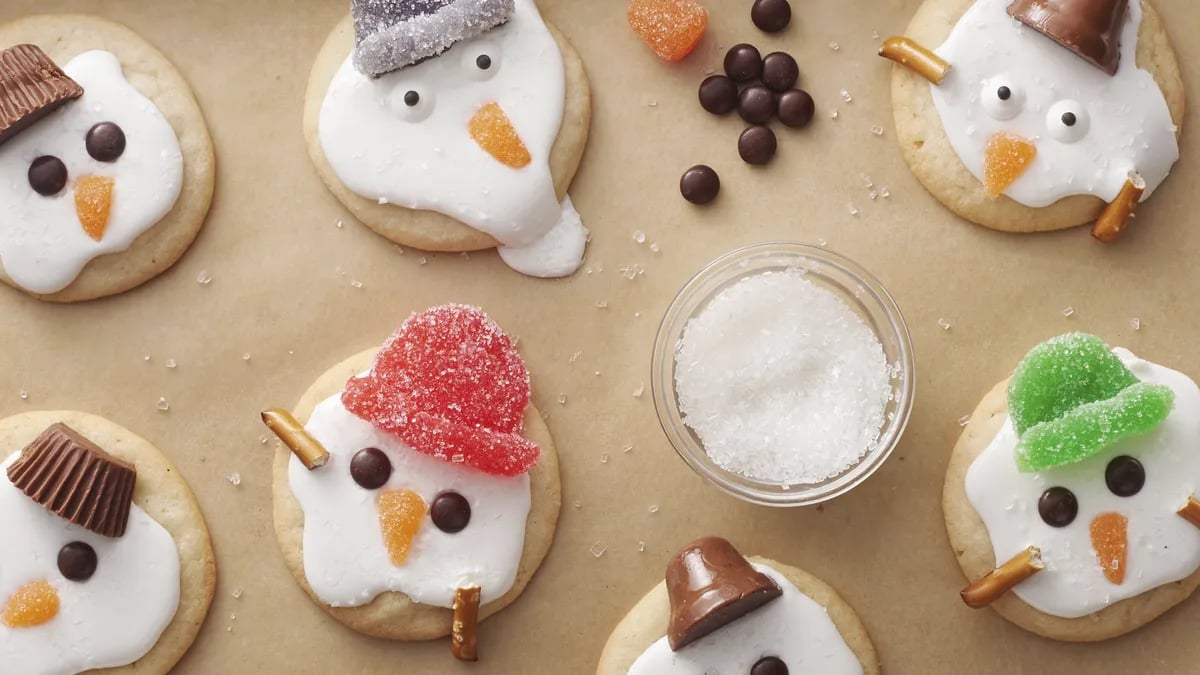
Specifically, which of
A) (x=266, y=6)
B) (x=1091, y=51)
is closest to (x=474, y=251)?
(x=266, y=6)

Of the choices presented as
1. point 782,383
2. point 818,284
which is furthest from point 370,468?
point 818,284

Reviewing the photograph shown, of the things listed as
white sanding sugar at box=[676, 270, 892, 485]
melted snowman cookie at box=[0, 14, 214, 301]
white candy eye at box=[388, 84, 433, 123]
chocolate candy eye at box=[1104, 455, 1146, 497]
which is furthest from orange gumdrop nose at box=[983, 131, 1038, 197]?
melted snowman cookie at box=[0, 14, 214, 301]

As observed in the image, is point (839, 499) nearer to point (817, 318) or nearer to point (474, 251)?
point (817, 318)

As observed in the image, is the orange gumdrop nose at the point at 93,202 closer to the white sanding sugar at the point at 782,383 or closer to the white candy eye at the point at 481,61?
the white candy eye at the point at 481,61

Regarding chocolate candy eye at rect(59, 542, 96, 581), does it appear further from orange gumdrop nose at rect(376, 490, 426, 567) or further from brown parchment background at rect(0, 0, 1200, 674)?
orange gumdrop nose at rect(376, 490, 426, 567)

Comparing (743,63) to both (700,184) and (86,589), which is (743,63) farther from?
(86,589)

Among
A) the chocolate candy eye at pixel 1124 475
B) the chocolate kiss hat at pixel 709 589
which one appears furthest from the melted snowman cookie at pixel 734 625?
the chocolate candy eye at pixel 1124 475

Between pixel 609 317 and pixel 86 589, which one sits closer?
pixel 86 589
